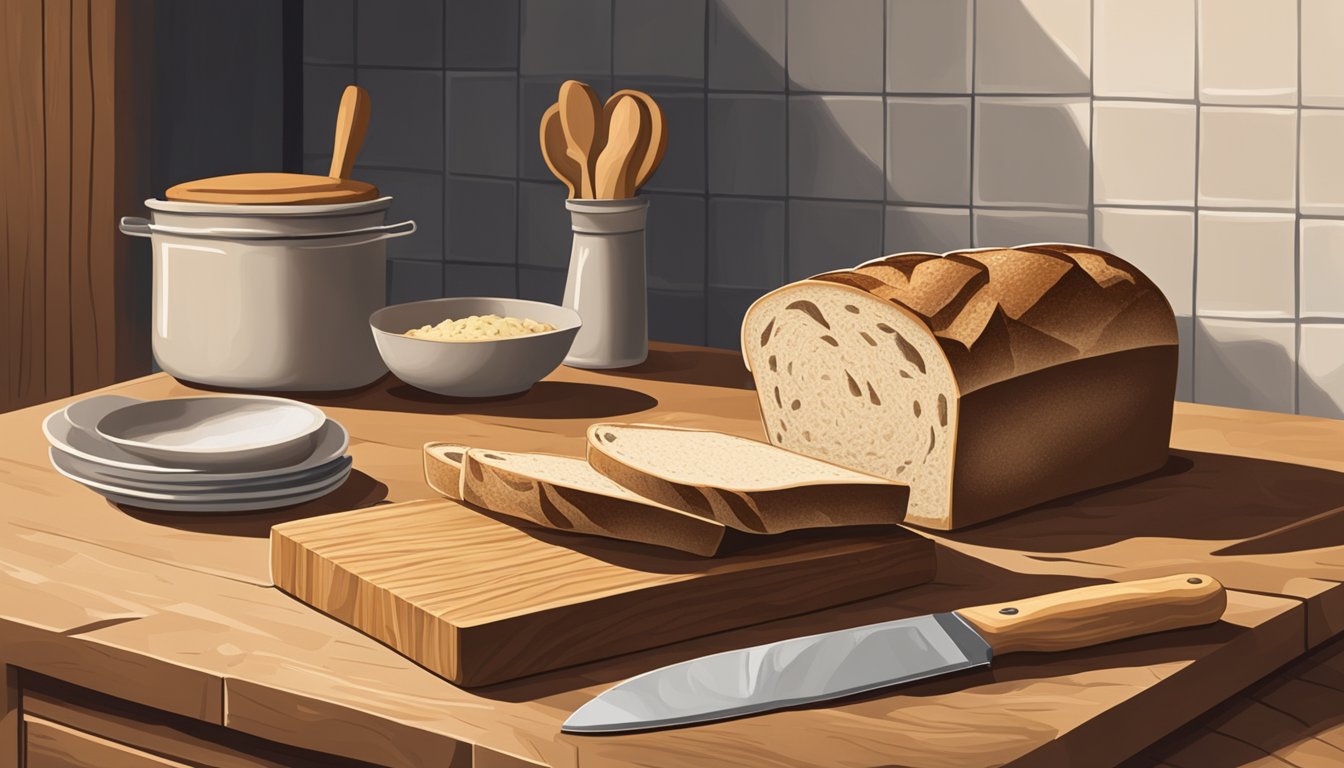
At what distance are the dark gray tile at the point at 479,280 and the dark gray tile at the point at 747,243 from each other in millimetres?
325

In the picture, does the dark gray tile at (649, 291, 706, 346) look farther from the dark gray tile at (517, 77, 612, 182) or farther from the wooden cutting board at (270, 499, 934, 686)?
the wooden cutting board at (270, 499, 934, 686)

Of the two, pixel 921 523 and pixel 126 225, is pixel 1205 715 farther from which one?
pixel 126 225

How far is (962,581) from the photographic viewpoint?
1.05 meters

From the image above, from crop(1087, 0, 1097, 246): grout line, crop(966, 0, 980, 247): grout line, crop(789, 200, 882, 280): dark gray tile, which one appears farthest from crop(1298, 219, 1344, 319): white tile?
crop(789, 200, 882, 280): dark gray tile

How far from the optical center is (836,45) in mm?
1891

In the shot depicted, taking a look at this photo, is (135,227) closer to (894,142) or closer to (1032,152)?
(894,142)

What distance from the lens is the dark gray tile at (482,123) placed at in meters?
2.14

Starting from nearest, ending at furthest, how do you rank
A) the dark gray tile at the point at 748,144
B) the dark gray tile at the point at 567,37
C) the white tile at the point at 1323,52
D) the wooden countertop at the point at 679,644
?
the wooden countertop at the point at 679,644
the white tile at the point at 1323,52
the dark gray tile at the point at 748,144
the dark gray tile at the point at 567,37

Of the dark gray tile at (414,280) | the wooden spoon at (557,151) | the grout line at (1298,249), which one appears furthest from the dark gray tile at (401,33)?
the grout line at (1298,249)

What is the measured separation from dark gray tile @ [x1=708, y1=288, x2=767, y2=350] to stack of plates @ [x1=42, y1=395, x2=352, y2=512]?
0.82 m

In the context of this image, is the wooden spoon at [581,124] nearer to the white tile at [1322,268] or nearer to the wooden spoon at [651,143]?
the wooden spoon at [651,143]

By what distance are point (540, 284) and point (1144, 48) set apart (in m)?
0.88

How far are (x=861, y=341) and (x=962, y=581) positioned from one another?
24cm

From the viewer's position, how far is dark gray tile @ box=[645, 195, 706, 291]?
6.68ft
